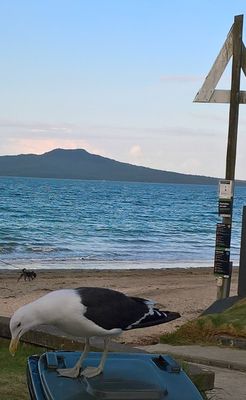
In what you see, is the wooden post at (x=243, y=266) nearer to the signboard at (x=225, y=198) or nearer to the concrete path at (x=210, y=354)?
the signboard at (x=225, y=198)

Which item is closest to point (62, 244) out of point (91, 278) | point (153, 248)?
point (153, 248)

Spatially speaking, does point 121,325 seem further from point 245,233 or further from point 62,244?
point 62,244

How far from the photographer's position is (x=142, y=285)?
1867cm

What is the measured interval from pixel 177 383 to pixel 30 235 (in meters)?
38.0

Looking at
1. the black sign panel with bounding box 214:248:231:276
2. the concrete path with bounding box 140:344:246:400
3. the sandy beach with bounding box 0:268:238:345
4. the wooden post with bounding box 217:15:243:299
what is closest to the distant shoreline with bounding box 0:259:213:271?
the sandy beach with bounding box 0:268:238:345

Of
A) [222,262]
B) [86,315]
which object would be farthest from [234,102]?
[86,315]

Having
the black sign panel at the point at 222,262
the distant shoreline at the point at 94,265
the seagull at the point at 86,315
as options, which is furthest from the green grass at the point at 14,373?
the distant shoreline at the point at 94,265

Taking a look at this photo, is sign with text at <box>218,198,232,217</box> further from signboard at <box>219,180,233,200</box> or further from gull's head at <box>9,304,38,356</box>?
gull's head at <box>9,304,38,356</box>

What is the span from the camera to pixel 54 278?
65.7 ft

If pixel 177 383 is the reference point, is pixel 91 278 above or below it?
below

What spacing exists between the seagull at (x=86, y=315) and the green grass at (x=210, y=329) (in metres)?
5.04

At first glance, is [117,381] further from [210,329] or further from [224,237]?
[224,237]

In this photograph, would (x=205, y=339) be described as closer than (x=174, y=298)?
Yes

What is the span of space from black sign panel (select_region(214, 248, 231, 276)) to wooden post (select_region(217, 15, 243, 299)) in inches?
6.4
